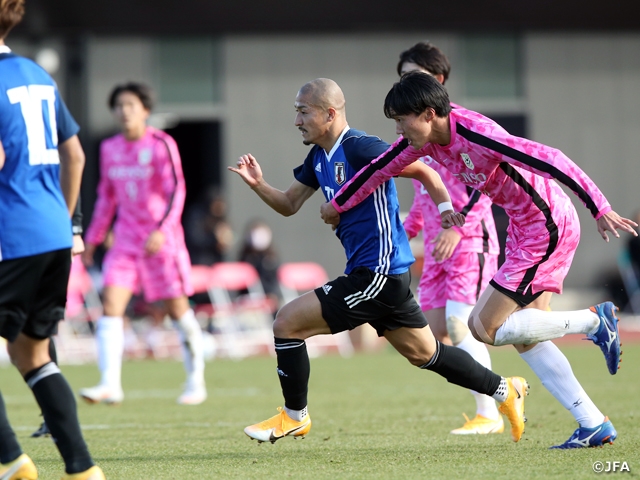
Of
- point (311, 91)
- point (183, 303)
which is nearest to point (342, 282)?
point (311, 91)

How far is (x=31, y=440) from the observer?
244 inches

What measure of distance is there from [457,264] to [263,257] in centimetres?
1075

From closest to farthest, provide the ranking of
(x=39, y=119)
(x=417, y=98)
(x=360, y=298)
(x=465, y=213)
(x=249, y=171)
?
1. (x=39, y=119)
2. (x=417, y=98)
3. (x=360, y=298)
4. (x=249, y=171)
5. (x=465, y=213)

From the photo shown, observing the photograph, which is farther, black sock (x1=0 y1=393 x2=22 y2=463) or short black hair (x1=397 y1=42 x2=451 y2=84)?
short black hair (x1=397 y1=42 x2=451 y2=84)

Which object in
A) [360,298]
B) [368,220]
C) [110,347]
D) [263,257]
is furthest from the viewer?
[263,257]

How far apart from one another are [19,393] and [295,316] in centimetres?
566

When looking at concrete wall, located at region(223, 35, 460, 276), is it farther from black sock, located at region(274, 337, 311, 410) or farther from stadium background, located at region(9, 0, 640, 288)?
black sock, located at region(274, 337, 311, 410)

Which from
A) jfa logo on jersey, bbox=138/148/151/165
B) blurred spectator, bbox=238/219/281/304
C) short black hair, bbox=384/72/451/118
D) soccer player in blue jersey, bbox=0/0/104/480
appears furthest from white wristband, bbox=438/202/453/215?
blurred spectator, bbox=238/219/281/304

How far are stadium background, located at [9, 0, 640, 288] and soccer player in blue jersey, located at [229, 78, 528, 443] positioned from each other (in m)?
14.7

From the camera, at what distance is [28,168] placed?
13.0ft

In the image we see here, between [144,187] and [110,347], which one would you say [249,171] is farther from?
[110,347]

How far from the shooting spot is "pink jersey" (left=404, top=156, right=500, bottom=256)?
246 inches

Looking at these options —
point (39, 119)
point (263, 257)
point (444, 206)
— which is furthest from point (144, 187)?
point (263, 257)

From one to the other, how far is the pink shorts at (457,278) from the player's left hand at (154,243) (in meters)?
2.81
